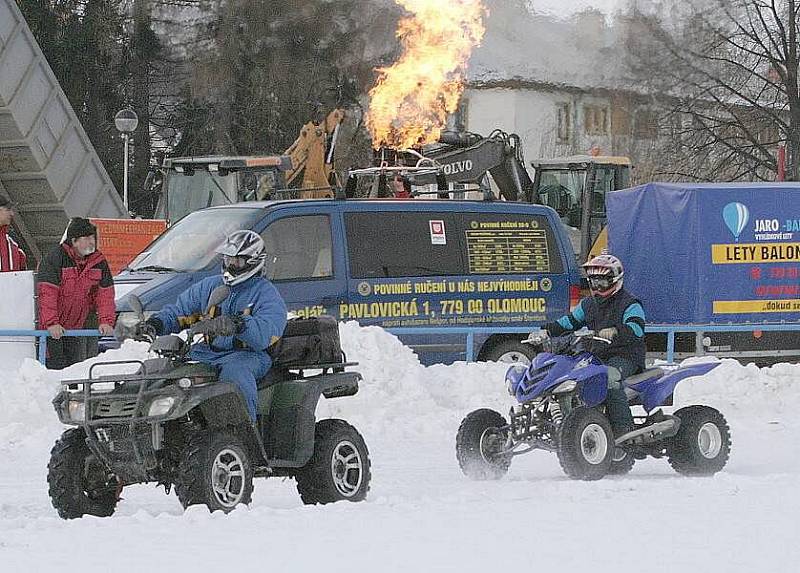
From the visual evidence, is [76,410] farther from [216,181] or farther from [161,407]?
[216,181]

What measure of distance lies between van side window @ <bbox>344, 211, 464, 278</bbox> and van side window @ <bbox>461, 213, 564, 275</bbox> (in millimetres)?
208

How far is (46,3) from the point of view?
41312 mm

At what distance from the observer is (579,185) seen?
29.3m

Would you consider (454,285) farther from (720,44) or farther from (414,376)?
(720,44)

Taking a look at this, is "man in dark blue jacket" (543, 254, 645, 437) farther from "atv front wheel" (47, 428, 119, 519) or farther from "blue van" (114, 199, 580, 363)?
"atv front wheel" (47, 428, 119, 519)

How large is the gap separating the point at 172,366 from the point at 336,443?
1.22 metres

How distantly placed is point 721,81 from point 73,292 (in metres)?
23.4

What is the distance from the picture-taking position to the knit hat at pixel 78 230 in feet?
47.6

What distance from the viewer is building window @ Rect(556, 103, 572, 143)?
36438 millimetres

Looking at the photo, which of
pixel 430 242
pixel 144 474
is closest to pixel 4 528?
pixel 144 474

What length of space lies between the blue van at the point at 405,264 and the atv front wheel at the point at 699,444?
4.24 m

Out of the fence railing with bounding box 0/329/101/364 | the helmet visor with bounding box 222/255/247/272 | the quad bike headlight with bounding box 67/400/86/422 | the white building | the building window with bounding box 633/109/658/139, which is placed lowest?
the quad bike headlight with bounding box 67/400/86/422

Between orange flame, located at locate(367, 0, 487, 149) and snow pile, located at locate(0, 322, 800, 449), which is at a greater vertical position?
orange flame, located at locate(367, 0, 487, 149)

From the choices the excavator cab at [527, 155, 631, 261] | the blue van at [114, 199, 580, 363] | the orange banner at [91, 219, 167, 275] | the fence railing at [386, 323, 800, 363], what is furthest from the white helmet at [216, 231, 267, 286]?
the excavator cab at [527, 155, 631, 261]
